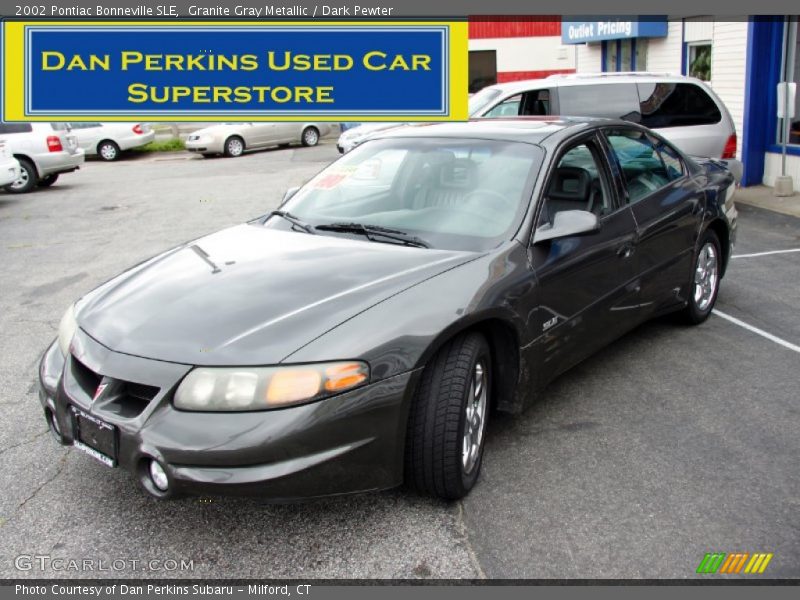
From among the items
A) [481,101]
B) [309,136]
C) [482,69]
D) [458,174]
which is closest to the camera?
[458,174]

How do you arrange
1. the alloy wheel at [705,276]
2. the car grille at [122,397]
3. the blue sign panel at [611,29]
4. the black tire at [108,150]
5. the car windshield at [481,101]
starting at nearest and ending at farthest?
the car grille at [122,397], the alloy wheel at [705,276], the car windshield at [481,101], the blue sign panel at [611,29], the black tire at [108,150]

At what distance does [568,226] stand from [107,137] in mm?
22204

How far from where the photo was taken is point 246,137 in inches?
936

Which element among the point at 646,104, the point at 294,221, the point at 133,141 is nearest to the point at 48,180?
the point at 133,141

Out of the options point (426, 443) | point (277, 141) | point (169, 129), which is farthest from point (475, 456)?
point (169, 129)

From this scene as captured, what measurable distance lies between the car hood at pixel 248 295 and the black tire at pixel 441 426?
0.38 m

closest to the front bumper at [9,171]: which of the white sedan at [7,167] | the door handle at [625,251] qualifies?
the white sedan at [7,167]

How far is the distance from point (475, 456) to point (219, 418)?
3.95 ft

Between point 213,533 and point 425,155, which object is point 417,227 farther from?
point 213,533

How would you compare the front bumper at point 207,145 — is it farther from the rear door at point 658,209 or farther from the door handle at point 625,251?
the door handle at point 625,251

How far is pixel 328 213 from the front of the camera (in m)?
4.52

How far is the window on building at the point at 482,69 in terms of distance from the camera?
31.1m

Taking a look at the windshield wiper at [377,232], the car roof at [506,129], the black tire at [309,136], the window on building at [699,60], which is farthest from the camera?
the black tire at [309,136]

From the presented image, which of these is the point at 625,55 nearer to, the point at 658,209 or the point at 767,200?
the point at 767,200
